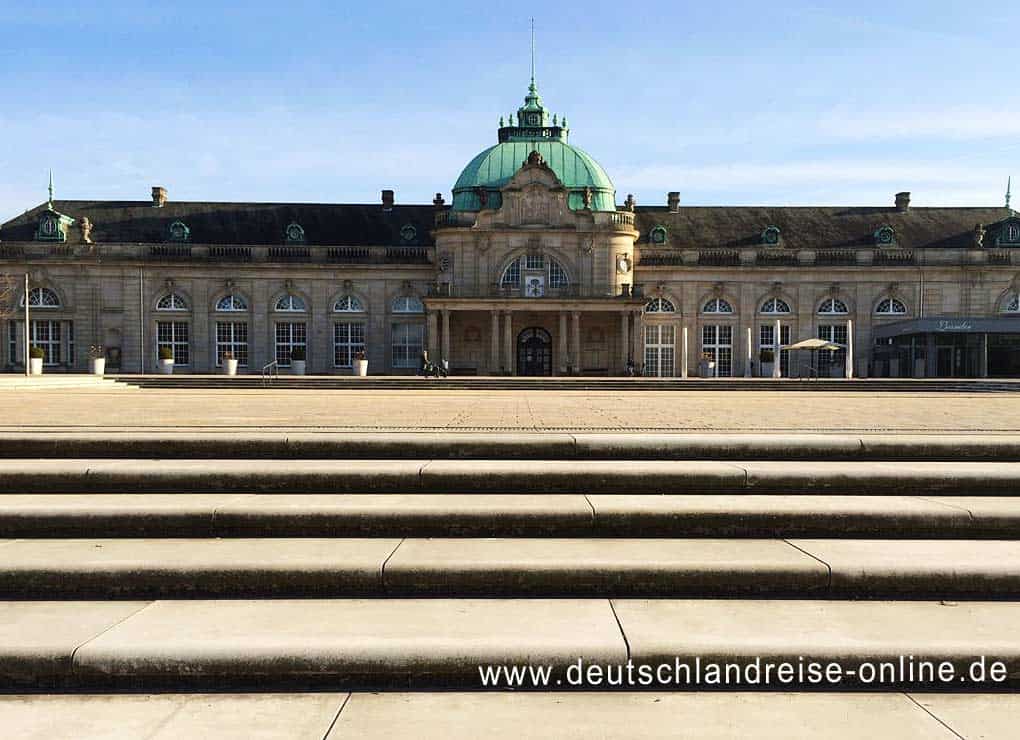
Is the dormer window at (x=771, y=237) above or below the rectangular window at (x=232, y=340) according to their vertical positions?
above

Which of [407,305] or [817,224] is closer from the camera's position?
[407,305]

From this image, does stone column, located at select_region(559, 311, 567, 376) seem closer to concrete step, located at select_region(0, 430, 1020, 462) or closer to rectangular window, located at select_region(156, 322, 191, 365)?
rectangular window, located at select_region(156, 322, 191, 365)

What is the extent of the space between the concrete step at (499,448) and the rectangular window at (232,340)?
51984 mm

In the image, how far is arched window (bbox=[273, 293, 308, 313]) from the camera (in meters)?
58.2

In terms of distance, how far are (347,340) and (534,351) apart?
46.9 ft

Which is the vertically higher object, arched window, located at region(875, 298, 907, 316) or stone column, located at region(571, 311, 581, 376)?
arched window, located at region(875, 298, 907, 316)

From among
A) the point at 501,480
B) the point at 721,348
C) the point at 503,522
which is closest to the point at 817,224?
the point at 721,348

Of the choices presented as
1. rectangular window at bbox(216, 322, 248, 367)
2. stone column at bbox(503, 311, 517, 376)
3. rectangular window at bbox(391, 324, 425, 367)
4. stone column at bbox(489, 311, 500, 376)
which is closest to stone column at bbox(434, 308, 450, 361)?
stone column at bbox(489, 311, 500, 376)

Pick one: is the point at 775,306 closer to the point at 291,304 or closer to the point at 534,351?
the point at 534,351

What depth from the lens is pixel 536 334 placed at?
188 feet

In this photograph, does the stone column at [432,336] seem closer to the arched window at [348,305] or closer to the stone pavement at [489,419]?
the arched window at [348,305]

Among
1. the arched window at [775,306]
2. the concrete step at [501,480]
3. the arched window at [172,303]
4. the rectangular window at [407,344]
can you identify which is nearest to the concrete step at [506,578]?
the concrete step at [501,480]

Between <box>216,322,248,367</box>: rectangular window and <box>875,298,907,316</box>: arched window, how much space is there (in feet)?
158

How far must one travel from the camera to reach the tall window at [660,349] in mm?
58719
